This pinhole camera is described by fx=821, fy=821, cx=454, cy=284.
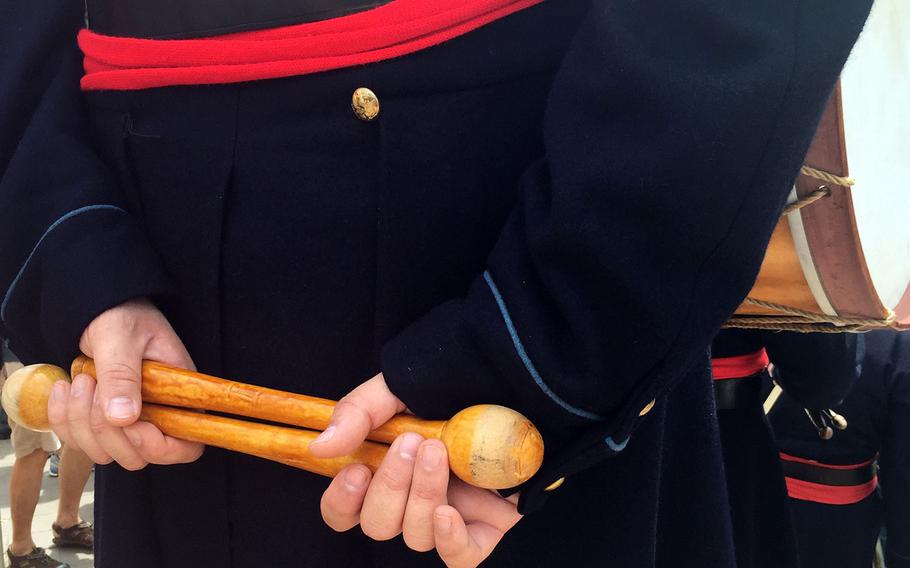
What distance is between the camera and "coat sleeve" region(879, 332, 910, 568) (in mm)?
2535

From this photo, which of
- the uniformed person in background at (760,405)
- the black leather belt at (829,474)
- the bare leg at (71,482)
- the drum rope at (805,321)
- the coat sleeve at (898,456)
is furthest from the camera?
the bare leg at (71,482)

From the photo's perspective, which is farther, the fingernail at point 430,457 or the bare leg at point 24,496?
the bare leg at point 24,496

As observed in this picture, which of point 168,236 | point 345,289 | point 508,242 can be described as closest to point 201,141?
point 168,236

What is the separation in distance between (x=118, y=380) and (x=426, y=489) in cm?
33

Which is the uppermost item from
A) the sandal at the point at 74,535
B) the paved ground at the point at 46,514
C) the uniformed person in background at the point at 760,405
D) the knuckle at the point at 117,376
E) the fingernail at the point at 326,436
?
the fingernail at the point at 326,436

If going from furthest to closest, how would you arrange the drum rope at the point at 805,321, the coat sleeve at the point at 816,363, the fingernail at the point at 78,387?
the coat sleeve at the point at 816,363
the drum rope at the point at 805,321
the fingernail at the point at 78,387

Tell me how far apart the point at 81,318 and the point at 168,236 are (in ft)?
0.44

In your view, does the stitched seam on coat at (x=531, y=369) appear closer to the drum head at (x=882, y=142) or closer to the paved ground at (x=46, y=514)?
the drum head at (x=882, y=142)

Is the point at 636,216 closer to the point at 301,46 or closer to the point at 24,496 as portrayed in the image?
the point at 301,46

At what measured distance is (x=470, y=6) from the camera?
2.39ft

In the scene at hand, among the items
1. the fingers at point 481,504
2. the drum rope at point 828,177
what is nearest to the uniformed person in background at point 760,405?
the drum rope at point 828,177

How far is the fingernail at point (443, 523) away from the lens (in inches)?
24.8

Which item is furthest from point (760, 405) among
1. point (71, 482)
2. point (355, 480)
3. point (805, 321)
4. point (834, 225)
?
point (71, 482)

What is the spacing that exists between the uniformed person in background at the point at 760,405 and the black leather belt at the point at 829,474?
2.19 feet
